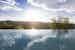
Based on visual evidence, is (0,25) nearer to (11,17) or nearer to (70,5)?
(11,17)

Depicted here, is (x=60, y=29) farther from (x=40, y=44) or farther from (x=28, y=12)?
(x=28, y=12)

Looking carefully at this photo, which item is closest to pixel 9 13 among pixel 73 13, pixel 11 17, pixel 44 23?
pixel 11 17

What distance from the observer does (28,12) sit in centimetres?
133

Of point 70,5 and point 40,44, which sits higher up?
point 70,5

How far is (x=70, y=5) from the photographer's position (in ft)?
4.37

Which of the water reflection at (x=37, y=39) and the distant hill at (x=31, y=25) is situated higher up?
the distant hill at (x=31, y=25)

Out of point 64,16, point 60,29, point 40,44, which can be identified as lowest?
point 40,44

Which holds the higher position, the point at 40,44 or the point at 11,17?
the point at 11,17

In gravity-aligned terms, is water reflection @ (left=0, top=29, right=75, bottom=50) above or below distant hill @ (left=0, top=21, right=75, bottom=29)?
below

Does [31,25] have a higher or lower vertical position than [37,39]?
higher

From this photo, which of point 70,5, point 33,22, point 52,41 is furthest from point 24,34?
point 70,5

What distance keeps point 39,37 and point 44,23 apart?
0.14 metres

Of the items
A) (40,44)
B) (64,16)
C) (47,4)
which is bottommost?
(40,44)

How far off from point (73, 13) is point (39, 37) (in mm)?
387
